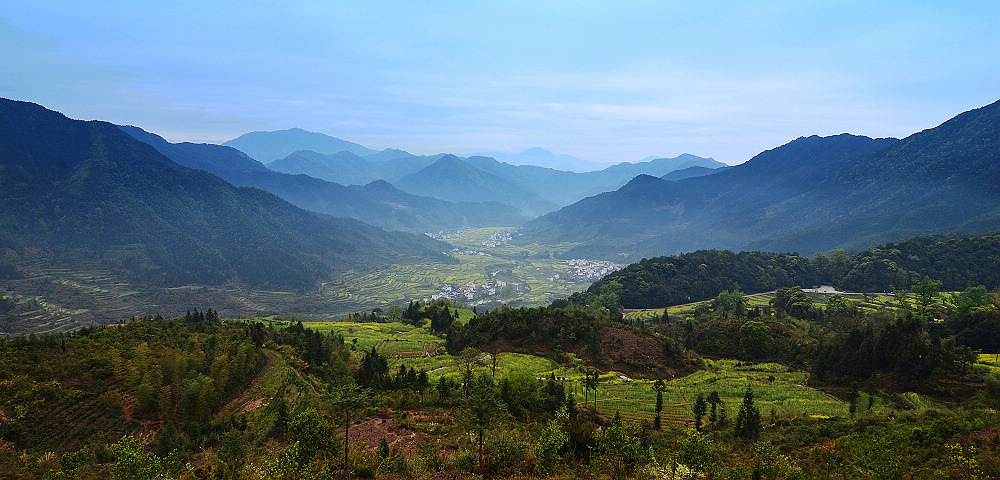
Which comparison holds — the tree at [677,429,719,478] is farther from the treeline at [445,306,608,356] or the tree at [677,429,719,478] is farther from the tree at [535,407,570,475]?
the treeline at [445,306,608,356]

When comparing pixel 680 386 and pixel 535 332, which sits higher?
pixel 535 332

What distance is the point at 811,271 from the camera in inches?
4628

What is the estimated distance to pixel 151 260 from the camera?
187m

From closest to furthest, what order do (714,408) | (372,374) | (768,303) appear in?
(714,408)
(372,374)
(768,303)

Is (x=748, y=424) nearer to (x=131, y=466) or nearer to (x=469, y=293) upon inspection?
(x=131, y=466)

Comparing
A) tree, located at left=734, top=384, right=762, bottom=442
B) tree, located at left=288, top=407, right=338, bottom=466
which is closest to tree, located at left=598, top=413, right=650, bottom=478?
tree, located at left=288, top=407, right=338, bottom=466

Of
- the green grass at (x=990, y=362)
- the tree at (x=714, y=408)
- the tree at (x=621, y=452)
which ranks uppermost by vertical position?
the tree at (x=621, y=452)

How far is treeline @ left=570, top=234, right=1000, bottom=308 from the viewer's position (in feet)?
307

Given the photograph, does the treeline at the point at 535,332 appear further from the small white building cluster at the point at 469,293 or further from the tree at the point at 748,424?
the small white building cluster at the point at 469,293

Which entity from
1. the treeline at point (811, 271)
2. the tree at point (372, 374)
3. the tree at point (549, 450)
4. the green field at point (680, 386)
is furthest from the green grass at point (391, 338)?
the treeline at point (811, 271)

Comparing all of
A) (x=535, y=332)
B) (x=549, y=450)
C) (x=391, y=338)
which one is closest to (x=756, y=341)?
(x=535, y=332)

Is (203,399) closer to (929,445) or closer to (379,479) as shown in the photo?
(379,479)

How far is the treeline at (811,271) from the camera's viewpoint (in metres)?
93.7

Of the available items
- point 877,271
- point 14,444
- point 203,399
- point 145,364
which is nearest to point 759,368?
point 203,399
